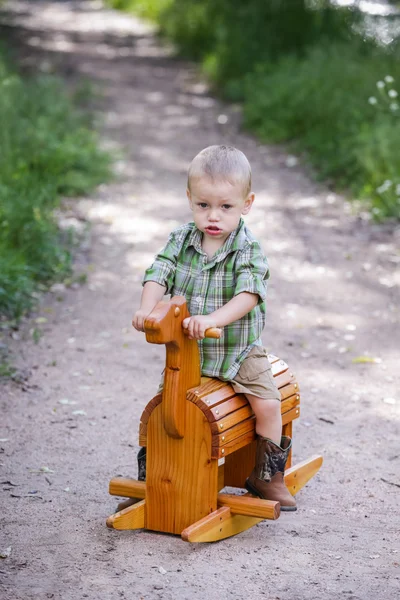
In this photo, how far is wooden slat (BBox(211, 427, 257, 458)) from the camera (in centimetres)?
333

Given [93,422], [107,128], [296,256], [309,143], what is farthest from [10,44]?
[93,422]

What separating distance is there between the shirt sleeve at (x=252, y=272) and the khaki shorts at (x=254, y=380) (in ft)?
0.84

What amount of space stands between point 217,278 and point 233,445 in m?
0.63

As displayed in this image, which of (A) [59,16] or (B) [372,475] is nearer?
(B) [372,475]

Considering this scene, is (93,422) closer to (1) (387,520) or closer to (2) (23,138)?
(1) (387,520)

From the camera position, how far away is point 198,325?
3.19 m

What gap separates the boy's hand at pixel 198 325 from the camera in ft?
10.4

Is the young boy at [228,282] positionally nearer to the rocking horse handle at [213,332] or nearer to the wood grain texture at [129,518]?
the rocking horse handle at [213,332]

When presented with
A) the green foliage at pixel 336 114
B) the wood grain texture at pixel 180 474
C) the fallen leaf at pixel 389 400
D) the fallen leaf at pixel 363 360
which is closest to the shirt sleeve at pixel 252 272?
the wood grain texture at pixel 180 474

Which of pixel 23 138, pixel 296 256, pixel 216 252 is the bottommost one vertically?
pixel 296 256

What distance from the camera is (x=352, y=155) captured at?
9297 millimetres

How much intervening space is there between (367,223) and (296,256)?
1.12 m

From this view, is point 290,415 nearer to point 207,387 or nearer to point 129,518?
point 207,387

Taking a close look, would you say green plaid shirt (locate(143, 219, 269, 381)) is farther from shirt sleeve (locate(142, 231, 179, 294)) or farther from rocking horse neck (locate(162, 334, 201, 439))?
rocking horse neck (locate(162, 334, 201, 439))
